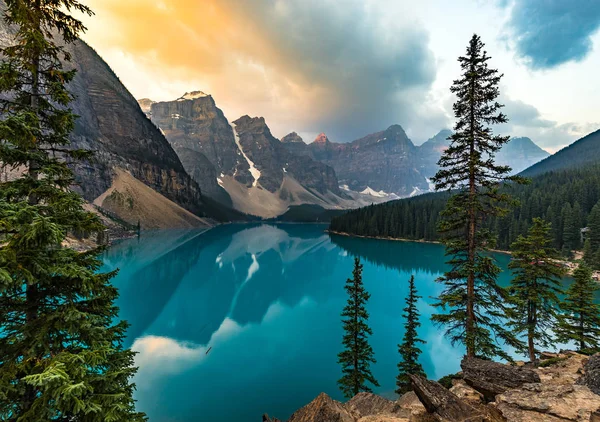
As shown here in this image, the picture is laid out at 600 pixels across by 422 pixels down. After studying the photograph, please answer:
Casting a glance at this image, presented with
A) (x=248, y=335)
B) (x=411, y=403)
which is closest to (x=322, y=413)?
(x=411, y=403)

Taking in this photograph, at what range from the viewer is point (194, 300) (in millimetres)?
41844

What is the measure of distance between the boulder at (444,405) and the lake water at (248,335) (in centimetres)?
1115

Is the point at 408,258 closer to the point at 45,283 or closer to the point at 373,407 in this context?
the point at 373,407

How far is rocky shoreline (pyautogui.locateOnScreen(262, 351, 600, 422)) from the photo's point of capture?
23.4 ft

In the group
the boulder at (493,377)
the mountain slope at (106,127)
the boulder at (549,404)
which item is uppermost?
the mountain slope at (106,127)

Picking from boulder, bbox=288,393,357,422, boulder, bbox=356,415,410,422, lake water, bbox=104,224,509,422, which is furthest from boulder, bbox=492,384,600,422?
lake water, bbox=104,224,509,422

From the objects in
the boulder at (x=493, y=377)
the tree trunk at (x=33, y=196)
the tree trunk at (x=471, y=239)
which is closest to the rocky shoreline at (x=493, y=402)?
the boulder at (x=493, y=377)

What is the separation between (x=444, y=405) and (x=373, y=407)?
4329 millimetres

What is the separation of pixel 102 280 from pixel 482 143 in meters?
15.5

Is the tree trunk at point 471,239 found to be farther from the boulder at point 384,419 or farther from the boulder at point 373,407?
the boulder at point 384,419

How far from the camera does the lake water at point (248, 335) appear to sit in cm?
1800

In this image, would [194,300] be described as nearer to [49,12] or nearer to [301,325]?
[301,325]

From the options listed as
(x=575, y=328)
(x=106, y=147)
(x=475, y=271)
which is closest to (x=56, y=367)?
(x=475, y=271)

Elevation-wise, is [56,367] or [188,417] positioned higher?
[56,367]
